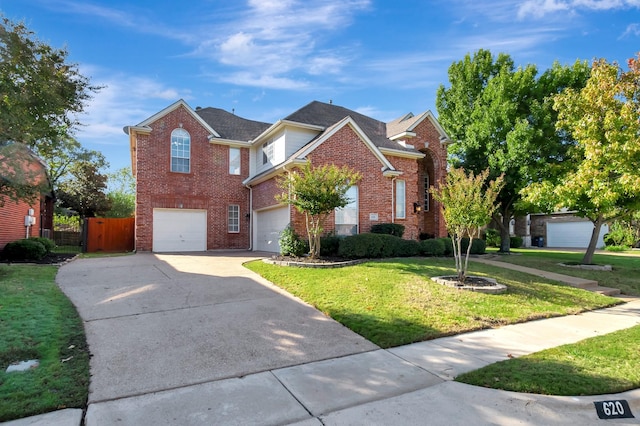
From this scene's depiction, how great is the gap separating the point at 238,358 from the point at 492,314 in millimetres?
5122

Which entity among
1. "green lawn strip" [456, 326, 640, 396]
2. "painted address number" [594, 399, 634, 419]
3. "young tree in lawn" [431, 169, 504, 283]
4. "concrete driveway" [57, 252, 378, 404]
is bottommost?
"painted address number" [594, 399, 634, 419]

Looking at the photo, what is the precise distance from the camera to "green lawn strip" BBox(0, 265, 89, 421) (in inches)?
139

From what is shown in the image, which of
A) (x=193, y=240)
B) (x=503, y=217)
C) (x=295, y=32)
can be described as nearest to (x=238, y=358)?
(x=295, y=32)

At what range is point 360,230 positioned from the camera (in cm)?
1593

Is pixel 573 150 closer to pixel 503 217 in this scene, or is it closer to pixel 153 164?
pixel 503 217

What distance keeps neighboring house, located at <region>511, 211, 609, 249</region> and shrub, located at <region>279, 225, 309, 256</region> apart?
86.4 ft

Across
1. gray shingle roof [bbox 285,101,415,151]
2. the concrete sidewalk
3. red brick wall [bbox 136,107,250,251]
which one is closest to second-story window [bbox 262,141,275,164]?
red brick wall [bbox 136,107,250,251]

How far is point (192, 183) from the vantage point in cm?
1867

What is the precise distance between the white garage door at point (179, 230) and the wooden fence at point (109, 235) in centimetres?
273

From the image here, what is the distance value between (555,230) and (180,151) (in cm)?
3130

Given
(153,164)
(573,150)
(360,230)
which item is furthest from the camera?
(153,164)

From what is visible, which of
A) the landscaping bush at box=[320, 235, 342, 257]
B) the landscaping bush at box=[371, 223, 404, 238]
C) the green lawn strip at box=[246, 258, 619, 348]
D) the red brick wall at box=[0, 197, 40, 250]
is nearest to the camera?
the green lawn strip at box=[246, 258, 619, 348]

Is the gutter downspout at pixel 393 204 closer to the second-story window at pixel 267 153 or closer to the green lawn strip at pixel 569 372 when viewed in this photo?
the second-story window at pixel 267 153

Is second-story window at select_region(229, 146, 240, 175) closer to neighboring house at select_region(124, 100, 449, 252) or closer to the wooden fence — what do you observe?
neighboring house at select_region(124, 100, 449, 252)
